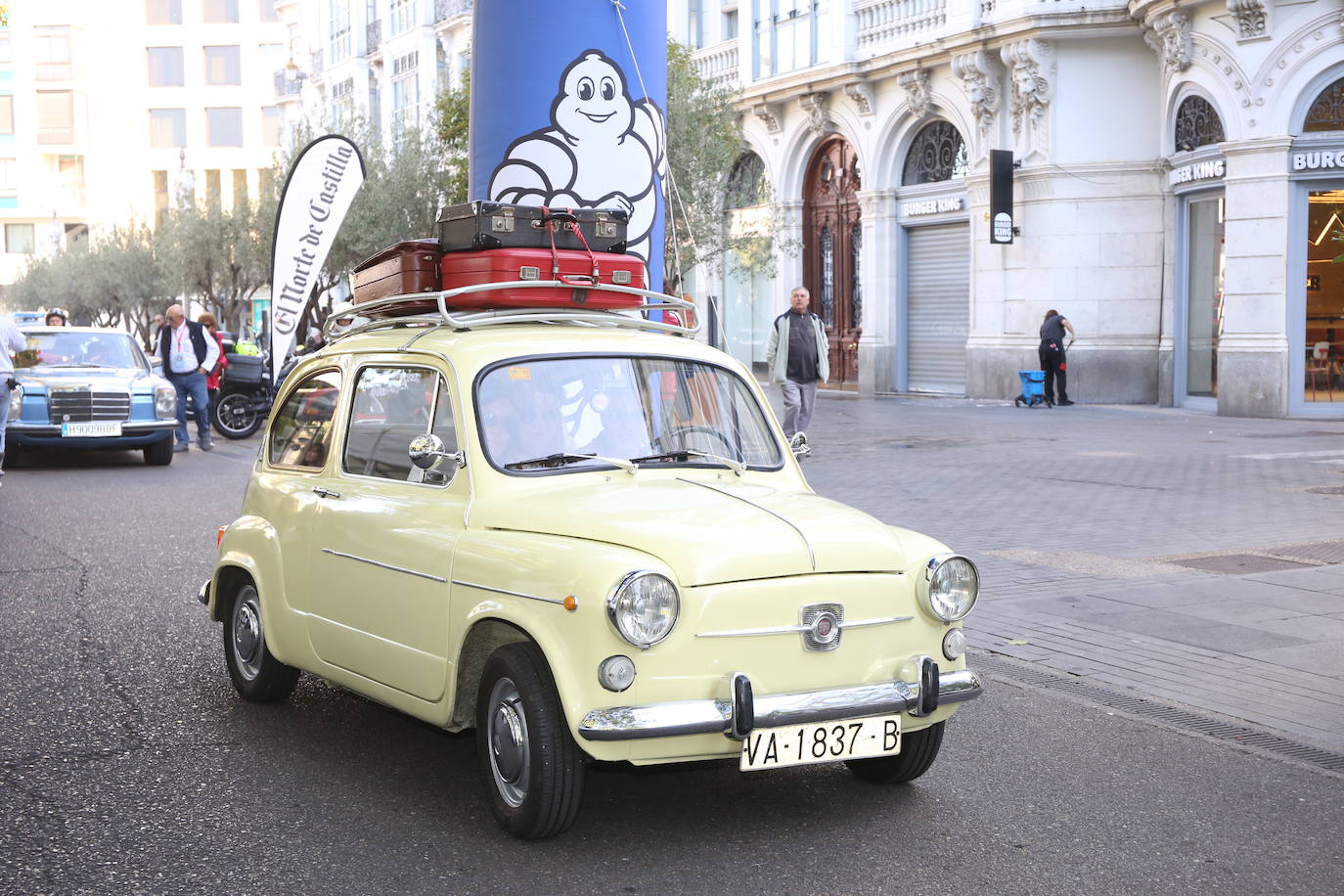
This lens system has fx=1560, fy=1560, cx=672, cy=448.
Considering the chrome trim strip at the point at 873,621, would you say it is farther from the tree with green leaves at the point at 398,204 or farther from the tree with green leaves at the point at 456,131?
the tree with green leaves at the point at 398,204

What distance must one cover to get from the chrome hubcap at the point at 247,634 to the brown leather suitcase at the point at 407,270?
136 centimetres

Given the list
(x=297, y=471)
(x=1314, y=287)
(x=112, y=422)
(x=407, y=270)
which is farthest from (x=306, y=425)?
(x=1314, y=287)

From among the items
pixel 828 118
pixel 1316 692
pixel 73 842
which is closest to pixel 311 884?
pixel 73 842

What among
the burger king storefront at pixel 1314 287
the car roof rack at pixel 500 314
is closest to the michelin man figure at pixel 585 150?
the car roof rack at pixel 500 314

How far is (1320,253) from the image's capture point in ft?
74.0

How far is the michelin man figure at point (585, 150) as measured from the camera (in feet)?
36.4

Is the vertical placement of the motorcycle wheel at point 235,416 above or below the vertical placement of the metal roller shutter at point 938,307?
below

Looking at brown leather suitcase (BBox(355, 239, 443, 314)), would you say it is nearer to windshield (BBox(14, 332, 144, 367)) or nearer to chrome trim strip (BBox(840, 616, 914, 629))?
chrome trim strip (BBox(840, 616, 914, 629))

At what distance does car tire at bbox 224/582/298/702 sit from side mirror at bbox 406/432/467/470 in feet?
4.49

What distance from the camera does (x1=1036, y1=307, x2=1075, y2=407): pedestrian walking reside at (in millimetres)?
25703


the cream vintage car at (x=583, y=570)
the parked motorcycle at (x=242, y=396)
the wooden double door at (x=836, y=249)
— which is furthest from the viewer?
the wooden double door at (x=836, y=249)

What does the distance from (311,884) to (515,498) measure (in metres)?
1.34

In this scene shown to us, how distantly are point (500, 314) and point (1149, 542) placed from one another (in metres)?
6.33

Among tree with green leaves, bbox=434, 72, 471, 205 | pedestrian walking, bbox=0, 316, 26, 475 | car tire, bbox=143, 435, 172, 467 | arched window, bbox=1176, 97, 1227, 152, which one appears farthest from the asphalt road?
tree with green leaves, bbox=434, 72, 471, 205
